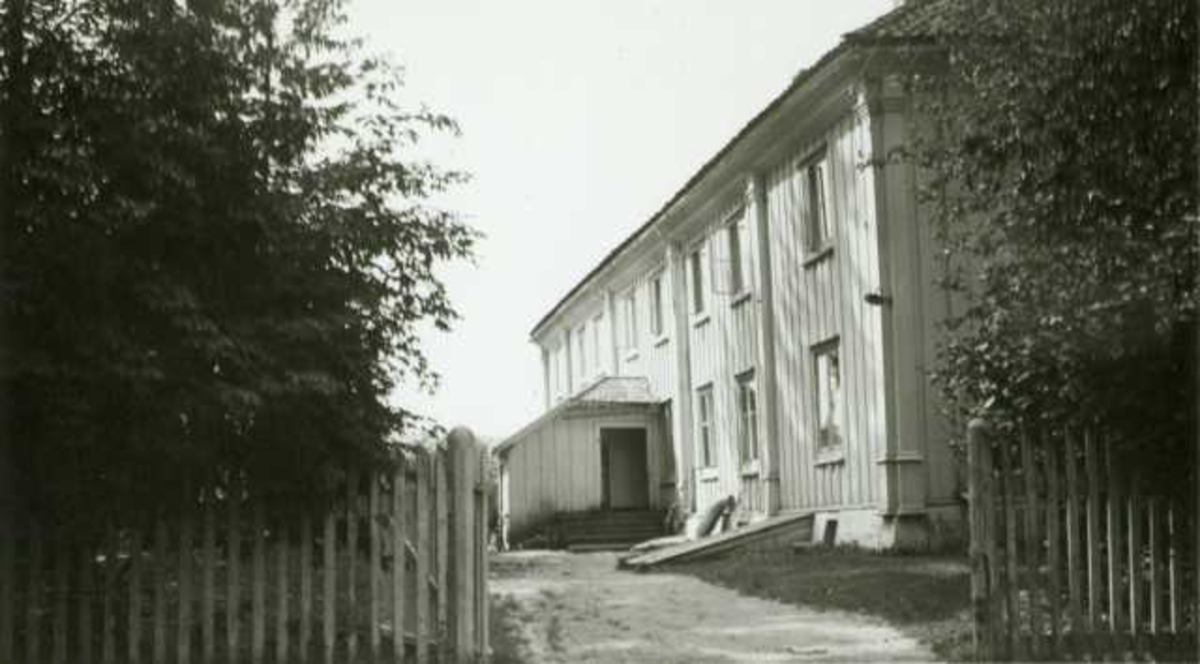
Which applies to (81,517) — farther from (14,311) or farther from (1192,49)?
(1192,49)

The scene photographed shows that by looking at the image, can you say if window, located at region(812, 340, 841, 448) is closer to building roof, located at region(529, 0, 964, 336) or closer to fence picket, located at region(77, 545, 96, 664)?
building roof, located at region(529, 0, 964, 336)

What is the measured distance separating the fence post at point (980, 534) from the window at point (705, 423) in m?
17.0

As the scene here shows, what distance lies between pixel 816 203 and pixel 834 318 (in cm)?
199

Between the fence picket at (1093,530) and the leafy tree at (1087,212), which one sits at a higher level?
the leafy tree at (1087,212)

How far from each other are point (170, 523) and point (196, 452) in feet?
1.97

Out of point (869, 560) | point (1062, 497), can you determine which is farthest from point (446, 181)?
point (869, 560)

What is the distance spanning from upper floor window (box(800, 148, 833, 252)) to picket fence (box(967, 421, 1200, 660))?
1073cm

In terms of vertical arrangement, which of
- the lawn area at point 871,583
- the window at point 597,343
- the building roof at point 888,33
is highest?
the building roof at point 888,33

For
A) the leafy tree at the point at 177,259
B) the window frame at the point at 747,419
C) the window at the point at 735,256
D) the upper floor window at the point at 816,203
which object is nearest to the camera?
the leafy tree at the point at 177,259

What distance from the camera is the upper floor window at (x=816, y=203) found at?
64.1ft

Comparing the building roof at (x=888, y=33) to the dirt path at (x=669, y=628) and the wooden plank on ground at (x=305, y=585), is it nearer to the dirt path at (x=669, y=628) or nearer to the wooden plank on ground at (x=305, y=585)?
the dirt path at (x=669, y=628)

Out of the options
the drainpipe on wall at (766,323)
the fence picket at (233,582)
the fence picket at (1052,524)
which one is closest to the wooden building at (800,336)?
the drainpipe on wall at (766,323)

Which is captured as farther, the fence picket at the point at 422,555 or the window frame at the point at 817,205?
the window frame at the point at 817,205

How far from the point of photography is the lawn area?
10.8 meters
